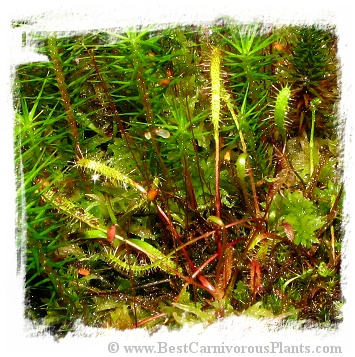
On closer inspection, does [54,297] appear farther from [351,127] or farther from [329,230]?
[351,127]

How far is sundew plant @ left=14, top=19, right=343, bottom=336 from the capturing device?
38.0 inches

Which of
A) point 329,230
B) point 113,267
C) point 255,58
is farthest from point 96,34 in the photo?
point 329,230

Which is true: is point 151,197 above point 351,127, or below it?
below

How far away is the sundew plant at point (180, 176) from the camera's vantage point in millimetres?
964

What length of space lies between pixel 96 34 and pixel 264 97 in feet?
1.20

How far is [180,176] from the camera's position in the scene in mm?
1065

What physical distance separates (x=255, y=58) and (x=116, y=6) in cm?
30

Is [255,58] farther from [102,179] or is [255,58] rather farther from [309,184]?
[102,179]

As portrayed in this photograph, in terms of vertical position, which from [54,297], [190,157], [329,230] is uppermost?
[190,157]

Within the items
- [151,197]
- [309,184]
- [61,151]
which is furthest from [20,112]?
[309,184]

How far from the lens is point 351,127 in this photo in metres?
0.99

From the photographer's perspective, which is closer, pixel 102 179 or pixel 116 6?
pixel 116 6

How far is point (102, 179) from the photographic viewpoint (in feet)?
3.50

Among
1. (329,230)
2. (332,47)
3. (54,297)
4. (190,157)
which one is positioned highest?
(332,47)
